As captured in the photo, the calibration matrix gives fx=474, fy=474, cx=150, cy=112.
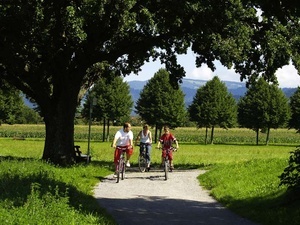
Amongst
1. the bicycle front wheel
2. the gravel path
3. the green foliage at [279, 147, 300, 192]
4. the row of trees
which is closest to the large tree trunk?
the bicycle front wheel

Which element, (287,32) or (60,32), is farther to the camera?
(287,32)

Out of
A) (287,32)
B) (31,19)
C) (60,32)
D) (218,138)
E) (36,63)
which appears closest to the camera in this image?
(31,19)

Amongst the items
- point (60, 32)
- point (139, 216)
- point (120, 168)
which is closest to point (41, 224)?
point (139, 216)

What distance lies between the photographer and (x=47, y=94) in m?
21.1

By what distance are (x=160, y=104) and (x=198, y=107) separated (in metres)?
6.62

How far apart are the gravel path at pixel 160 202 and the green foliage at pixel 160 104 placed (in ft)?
181

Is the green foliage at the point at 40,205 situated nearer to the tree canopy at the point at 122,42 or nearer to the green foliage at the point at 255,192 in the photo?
Result: the green foliage at the point at 255,192

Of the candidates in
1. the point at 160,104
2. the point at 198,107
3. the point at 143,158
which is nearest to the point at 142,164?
the point at 143,158

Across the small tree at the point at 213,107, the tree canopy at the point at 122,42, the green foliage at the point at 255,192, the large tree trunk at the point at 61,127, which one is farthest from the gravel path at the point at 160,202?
the small tree at the point at 213,107

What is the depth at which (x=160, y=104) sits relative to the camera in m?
73.0

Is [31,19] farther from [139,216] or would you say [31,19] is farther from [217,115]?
[217,115]

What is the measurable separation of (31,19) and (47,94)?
5.51 metres

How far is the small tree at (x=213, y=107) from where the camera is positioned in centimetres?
7469

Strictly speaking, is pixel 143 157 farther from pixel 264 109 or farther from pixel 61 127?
pixel 264 109
